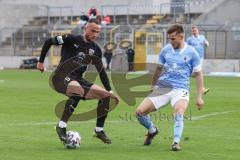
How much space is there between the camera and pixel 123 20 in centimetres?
5697

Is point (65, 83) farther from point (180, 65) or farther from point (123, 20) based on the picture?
point (123, 20)

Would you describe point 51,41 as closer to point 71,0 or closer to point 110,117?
point 110,117

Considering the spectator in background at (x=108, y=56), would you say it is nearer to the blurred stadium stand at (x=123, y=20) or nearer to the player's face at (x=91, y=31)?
the blurred stadium stand at (x=123, y=20)

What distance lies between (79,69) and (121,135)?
6.16 ft

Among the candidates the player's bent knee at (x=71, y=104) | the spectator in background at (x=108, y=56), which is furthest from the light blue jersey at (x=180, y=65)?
the spectator in background at (x=108, y=56)

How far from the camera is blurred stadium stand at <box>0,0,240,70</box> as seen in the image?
47781 millimetres

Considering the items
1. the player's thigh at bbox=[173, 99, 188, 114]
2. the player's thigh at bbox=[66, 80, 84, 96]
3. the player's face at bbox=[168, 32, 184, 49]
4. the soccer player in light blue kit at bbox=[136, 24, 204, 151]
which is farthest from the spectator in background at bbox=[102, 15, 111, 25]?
the player's thigh at bbox=[173, 99, 188, 114]

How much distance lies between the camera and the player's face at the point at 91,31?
12414 mm

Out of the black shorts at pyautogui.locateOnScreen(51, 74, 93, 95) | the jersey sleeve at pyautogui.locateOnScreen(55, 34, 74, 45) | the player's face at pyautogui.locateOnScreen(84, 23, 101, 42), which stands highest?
the player's face at pyautogui.locateOnScreen(84, 23, 101, 42)

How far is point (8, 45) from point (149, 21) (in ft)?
40.2

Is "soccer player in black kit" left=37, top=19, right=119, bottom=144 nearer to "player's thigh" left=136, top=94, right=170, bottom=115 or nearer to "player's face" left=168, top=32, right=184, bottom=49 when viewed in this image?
"player's thigh" left=136, top=94, right=170, bottom=115

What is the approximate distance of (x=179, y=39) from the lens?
1205 centimetres

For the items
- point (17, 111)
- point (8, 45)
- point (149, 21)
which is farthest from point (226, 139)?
point (8, 45)

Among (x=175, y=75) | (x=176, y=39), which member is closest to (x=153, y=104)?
(x=175, y=75)
